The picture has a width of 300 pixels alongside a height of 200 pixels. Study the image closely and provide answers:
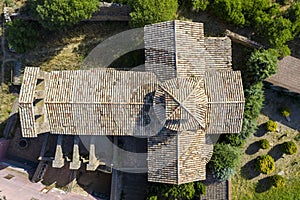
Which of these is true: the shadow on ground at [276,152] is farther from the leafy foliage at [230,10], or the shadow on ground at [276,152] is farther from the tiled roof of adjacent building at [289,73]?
the leafy foliage at [230,10]

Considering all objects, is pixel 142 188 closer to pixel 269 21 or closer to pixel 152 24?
pixel 152 24

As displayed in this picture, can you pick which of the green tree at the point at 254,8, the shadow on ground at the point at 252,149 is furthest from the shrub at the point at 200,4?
the shadow on ground at the point at 252,149

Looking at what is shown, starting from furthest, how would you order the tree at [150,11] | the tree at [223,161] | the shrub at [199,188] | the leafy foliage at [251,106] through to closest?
the leafy foliage at [251,106] → the shrub at [199,188] → the tree at [223,161] → the tree at [150,11]

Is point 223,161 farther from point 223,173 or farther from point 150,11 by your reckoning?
point 150,11

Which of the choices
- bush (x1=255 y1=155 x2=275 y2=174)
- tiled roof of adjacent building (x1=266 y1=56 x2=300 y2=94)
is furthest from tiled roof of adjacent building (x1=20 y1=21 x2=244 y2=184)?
Result: bush (x1=255 y1=155 x2=275 y2=174)

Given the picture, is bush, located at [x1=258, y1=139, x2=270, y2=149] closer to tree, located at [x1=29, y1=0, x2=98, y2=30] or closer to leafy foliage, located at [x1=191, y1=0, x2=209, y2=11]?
leafy foliage, located at [x1=191, y1=0, x2=209, y2=11]

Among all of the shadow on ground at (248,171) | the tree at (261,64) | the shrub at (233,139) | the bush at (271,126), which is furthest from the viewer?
the shadow on ground at (248,171)

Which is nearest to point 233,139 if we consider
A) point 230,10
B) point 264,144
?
point 264,144
